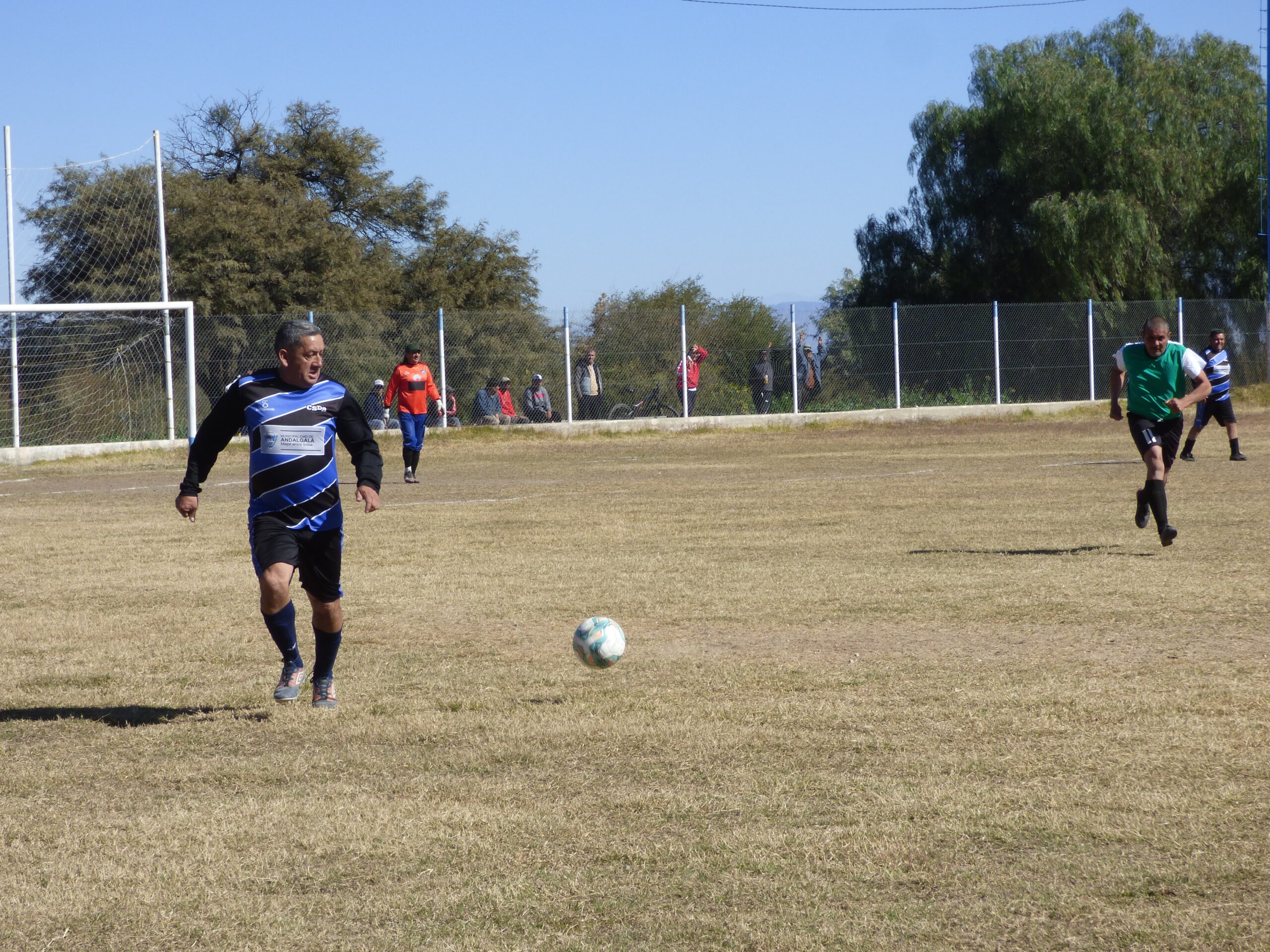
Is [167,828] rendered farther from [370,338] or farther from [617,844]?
[370,338]

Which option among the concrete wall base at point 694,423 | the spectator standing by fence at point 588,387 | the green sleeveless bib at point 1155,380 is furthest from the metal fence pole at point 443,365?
the green sleeveless bib at point 1155,380

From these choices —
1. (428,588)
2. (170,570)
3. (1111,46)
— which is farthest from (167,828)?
(1111,46)

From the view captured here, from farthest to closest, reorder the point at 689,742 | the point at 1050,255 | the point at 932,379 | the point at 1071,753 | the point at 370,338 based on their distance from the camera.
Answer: the point at 1050,255 < the point at 932,379 < the point at 370,338 < the point at 689,742 < the point at 1071,753

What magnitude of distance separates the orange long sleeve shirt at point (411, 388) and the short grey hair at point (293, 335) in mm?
12765

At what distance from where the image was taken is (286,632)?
6551 millimetres

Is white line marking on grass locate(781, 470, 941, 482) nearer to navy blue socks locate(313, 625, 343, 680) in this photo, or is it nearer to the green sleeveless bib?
the green sleeveless bib

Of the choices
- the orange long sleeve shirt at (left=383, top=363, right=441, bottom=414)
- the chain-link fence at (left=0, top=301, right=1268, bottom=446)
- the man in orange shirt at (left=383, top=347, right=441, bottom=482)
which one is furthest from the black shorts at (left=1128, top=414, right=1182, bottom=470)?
the chain-link fence at (left=0, top=301, right=1268, bottom=446)

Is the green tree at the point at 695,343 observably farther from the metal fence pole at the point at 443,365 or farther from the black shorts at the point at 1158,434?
the black shorts at the point at 1158,434

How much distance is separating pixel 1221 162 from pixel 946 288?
25.7 ft

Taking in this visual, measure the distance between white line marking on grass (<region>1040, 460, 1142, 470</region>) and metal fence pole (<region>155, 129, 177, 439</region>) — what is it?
49.3 feet

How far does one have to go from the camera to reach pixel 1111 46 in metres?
40.9

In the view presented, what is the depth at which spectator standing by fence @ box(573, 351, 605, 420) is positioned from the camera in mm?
28812

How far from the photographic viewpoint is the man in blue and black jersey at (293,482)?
6340mm

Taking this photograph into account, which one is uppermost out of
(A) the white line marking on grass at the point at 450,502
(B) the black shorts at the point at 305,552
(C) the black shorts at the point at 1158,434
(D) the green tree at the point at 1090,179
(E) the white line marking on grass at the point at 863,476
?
(D) the green tree at the point at 1090,179
